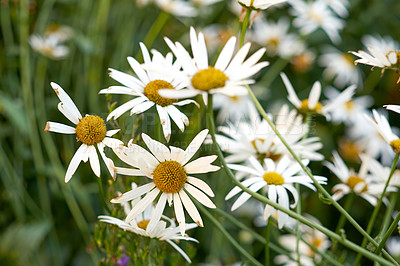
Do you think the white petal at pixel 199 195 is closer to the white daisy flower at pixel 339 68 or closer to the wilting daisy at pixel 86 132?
the wilting daisy at pixel 86 132

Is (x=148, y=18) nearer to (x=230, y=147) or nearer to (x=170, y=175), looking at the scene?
(x=230, y=147)

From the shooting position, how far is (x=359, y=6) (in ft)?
3.85

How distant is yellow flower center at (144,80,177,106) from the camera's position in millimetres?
381

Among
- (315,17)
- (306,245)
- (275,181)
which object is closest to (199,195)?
(275,181)

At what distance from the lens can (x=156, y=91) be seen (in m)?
0.38

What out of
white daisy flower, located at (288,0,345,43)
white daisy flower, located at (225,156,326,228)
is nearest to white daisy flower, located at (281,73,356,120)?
white daisy flower, located at (225,156,326,228)

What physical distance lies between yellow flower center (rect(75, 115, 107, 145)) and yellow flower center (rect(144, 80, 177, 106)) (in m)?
0.05

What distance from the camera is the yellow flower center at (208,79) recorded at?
321mm

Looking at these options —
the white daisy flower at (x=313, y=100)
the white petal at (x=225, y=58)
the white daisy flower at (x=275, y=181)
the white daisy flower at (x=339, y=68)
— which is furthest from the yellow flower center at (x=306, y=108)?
the white daisy flower at (x=339, y=68)

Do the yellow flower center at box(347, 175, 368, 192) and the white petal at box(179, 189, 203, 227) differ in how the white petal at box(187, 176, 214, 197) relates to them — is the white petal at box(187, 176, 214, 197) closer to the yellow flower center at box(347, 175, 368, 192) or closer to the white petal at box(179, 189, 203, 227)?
the white petal at box(179, 189, 203, 227)

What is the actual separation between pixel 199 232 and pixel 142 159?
495 millimetres

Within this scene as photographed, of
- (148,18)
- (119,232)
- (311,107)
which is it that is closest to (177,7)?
(148,18)

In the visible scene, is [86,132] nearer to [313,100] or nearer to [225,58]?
[225,58]

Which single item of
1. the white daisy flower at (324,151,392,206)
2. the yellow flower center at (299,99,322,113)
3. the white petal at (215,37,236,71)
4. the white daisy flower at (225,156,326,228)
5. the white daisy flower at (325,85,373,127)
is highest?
the white petal at (215,37,236,71)
